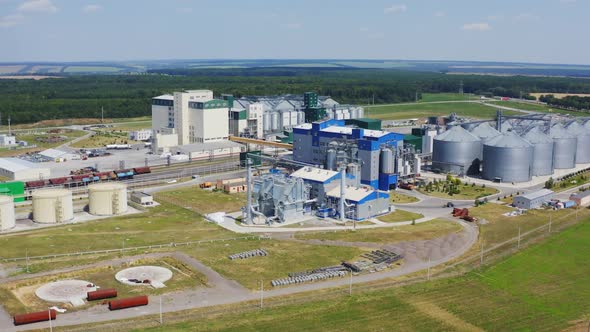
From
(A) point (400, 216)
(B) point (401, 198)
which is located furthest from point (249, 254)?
(B) point (401, 198)

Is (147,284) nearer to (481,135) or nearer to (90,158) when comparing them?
(90,158)

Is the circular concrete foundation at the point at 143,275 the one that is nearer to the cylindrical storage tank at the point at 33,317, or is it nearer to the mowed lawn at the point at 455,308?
the cylindrical storage tank at the point at 33,317

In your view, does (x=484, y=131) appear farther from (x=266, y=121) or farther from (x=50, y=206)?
(x=50, y=206)

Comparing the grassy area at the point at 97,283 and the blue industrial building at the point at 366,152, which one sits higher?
the blue industrial building at the point at 366,152

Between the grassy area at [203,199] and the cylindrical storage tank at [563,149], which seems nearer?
the grassy area at [203,199]

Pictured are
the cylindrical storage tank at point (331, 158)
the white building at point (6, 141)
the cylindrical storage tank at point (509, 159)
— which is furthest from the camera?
the white building at point (6, 141)

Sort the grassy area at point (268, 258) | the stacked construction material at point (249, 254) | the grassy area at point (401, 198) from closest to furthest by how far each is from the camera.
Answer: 1. the grassy area at point (268, 258)
2. the stacked construction material at point (249, 254)
3. the grassy area at point (401, 198)

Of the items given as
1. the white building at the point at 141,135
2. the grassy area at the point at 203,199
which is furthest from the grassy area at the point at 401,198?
the white building at the point at 141,135
